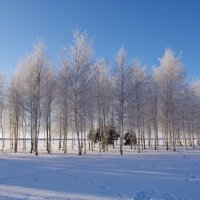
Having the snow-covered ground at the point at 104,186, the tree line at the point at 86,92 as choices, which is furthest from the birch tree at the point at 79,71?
the snow-covered ground at the point at 104,186

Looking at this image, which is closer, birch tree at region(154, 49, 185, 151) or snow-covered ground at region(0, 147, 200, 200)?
snow-covered ground at region(0, 147, 200, 200)

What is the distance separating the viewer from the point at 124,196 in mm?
10539

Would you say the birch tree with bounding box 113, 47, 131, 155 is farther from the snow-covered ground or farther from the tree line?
the snow-covered ground

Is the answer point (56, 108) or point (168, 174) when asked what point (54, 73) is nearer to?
point (56, 108)

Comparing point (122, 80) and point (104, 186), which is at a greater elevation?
point (122, 80)

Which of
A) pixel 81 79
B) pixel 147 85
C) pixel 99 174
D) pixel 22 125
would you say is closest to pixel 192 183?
pixel 99 174

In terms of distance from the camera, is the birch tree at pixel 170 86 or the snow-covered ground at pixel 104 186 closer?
the snow-covered ground at pixel 104 186

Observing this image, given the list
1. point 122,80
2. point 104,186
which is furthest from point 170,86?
point 104,186

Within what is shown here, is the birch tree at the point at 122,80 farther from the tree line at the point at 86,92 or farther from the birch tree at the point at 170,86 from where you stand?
the birch tree at the point at 170,86

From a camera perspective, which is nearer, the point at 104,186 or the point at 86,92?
the point at 104,186

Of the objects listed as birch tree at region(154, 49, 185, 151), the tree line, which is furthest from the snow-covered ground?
birch tree at region(154, 49, 185, 151)

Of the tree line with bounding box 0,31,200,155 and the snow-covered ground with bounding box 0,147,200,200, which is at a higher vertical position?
the tree line with bounding box 0,31,200,155

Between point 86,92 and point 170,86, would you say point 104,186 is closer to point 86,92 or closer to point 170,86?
point 86,92

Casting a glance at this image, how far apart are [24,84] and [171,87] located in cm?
1754
